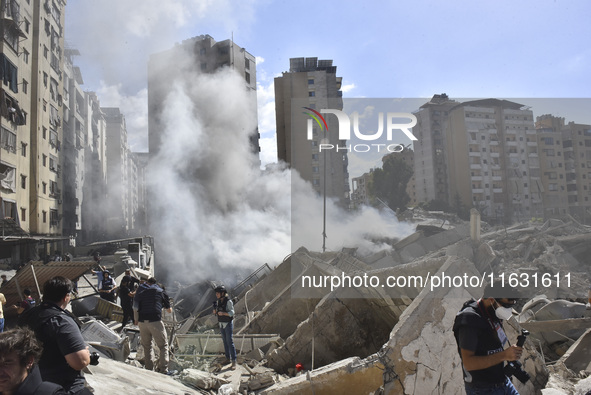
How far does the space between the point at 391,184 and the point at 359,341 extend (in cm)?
954

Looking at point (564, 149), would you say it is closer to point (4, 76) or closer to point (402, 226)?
point (402, 226)

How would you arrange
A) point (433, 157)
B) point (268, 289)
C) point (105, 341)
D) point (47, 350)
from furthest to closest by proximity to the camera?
point (433, 157) → point (268, 289) → point (105, 341) → point (47, 350)

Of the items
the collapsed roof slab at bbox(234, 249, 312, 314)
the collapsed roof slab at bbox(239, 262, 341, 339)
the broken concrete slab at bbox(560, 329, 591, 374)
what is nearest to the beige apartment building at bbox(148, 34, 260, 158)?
the collapsed roof slab at bbox(234, 249, 312, 314)

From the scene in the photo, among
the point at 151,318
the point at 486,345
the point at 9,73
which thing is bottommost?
the point at 151,318

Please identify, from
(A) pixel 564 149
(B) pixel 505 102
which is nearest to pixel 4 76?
(B) pixel 505 102

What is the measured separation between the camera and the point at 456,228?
15.7 metres

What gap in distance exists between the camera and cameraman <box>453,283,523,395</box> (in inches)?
102

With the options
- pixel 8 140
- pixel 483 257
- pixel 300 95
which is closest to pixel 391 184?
pixel 483 257

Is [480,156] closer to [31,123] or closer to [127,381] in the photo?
[127,381]

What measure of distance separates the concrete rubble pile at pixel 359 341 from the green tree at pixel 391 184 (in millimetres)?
3466

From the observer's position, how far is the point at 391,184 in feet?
49.1

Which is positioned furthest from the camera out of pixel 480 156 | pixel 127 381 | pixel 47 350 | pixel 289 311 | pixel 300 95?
pixel 300 95

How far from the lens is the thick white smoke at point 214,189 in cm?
2598

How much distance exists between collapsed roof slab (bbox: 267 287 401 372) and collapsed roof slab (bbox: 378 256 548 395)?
166 centimetres
